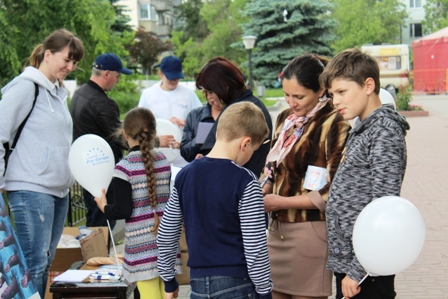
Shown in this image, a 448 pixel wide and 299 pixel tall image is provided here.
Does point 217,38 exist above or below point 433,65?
above

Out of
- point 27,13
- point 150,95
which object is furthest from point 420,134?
point 150,95

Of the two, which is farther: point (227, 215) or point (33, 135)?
point (33, 135)

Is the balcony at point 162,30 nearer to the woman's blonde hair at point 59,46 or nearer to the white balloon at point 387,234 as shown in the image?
the woman's blonde hair at point 59,46

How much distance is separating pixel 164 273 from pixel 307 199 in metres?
0.82

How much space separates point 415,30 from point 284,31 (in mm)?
35062

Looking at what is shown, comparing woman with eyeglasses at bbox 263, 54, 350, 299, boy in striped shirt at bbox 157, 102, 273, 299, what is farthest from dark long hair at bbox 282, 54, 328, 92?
boy in striped shirt at bbox 157, 102, 273, 299

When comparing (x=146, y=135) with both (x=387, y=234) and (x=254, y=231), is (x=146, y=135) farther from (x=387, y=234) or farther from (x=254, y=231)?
(x=387, y=234)

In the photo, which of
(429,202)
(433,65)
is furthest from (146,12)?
(429,202)

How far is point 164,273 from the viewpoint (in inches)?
135

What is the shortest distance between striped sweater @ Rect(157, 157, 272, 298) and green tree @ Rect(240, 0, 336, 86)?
125 ft

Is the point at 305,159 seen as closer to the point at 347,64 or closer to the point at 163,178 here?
the point at 347,64

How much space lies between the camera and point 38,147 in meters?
4.31

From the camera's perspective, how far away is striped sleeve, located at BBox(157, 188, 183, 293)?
330 centimetres

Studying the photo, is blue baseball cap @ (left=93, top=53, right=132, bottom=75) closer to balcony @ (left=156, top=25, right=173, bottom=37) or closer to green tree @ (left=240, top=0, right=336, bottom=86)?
green tree @ (left=240, top=0, right=336, bottom=86)
